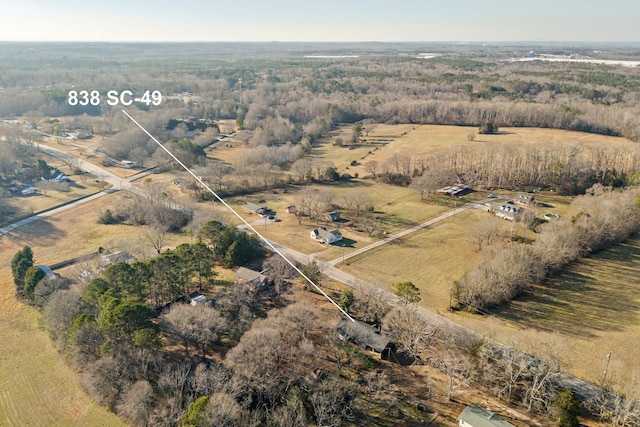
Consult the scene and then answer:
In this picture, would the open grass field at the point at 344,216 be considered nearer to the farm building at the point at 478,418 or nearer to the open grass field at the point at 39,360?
the open grass field at the point at 39,360

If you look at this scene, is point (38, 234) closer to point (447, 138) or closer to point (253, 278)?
point (253, 278)

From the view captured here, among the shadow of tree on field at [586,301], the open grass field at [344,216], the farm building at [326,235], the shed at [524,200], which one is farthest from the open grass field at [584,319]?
the farm building at [326,235]

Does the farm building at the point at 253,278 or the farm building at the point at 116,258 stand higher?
the farm building at the point at 116,258

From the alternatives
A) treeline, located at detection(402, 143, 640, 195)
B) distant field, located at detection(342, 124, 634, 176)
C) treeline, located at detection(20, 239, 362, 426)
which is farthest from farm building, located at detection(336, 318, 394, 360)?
distant field, located at detection(342, 124, 634, 176)

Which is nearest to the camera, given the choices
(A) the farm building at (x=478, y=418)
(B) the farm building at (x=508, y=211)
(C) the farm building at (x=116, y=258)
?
(A) the farm building at (x=478, y=418)

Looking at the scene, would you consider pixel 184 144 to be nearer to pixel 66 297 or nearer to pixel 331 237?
pixel 331 237

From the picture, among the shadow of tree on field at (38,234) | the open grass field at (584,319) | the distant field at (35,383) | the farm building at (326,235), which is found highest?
the farm building at (326,235)
